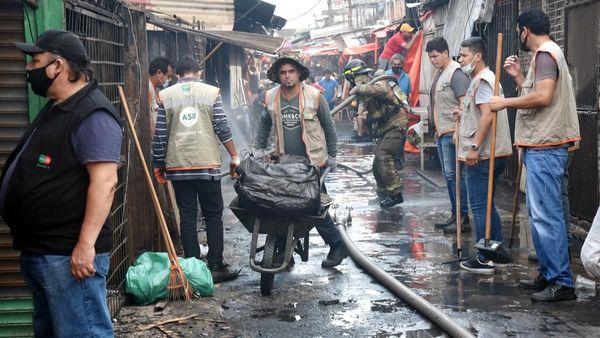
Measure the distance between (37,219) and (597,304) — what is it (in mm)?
4461

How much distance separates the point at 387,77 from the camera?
1175 centimetres

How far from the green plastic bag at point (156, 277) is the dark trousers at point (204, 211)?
69 centimetres

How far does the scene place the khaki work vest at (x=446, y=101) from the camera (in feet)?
31.5

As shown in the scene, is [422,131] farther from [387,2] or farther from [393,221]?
[387,2]

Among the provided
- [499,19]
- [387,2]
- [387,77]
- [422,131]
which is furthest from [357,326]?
[387,2]

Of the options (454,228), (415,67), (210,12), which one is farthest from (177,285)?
(415,67)

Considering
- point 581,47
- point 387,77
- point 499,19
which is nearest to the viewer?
point 581,47

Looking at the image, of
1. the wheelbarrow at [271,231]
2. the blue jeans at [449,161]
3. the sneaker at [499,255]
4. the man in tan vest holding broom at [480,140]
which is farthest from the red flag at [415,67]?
the wheelbarrow at [271,231]

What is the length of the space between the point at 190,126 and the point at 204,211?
31.5 inches

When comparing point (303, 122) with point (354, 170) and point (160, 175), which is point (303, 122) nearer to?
point (160, 175)

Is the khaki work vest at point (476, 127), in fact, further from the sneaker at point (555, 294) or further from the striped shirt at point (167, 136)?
the striped shirt at point (167, 136)

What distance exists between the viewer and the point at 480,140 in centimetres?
801

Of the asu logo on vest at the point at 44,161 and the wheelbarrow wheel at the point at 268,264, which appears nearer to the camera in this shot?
the asu logo on vest at the point at 44,161

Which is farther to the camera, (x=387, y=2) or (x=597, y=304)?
(x=387, y=2)
